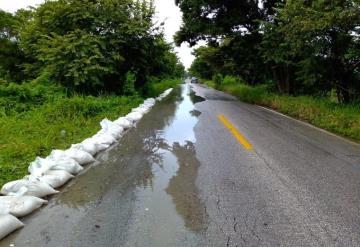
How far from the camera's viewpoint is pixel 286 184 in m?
5.42

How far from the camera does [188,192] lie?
5.04 m

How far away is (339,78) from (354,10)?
4293 mm

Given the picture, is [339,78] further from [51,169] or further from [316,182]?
[51,169]

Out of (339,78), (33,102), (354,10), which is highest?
(354,10)

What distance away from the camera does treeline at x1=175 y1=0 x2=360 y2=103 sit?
483 inches

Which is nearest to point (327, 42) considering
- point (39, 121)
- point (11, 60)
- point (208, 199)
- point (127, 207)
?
point (39, 121)

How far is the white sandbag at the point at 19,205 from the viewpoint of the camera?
415 cm

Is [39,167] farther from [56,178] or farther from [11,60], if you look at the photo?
[11,60]

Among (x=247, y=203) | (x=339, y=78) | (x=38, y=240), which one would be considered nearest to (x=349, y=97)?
(x=339, y=78)

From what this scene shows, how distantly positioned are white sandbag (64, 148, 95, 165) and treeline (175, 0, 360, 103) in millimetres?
8222

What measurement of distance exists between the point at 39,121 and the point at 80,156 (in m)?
4.40

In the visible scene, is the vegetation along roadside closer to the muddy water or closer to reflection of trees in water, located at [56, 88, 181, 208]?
reflection of trees in water, located at [56, 88, 181, 208]

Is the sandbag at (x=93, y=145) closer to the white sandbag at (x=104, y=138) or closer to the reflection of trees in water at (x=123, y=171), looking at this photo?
the white sandbag at (x=104, y=138)

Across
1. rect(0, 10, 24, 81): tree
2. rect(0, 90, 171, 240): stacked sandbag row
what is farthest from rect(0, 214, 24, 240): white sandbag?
rect(0, 10, 24, 81): tree
